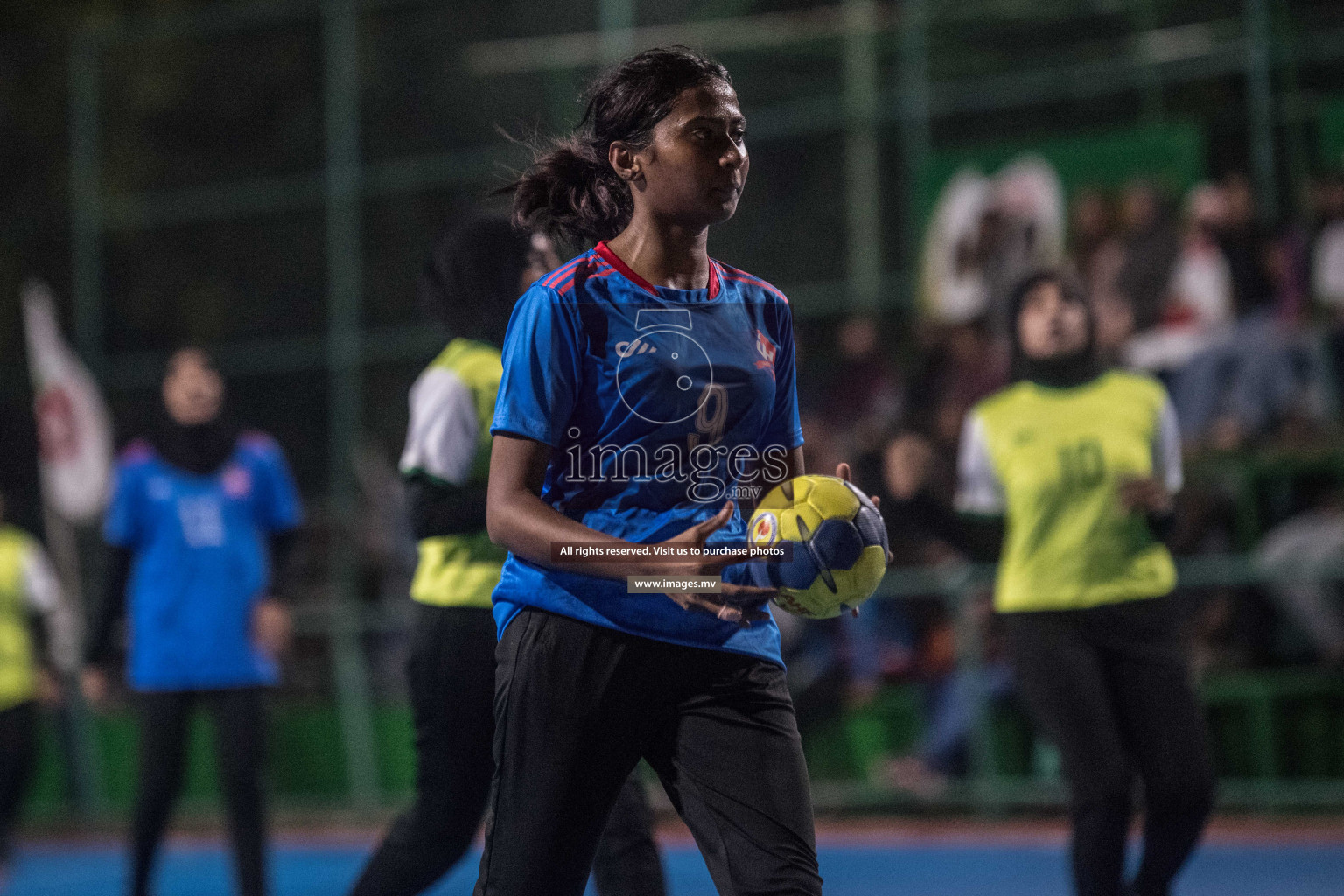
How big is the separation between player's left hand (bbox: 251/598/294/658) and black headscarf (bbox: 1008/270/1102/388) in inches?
120

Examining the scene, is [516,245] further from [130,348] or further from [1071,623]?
[130,348]

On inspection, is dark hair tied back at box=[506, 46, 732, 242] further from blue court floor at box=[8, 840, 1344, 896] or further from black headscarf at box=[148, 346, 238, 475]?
blue court floor at box=[8, 840, 1344, 896]

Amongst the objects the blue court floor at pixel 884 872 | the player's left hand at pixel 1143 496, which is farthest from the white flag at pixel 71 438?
the player's left hand at pixel 1143 496

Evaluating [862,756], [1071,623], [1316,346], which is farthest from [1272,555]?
[1071,623]

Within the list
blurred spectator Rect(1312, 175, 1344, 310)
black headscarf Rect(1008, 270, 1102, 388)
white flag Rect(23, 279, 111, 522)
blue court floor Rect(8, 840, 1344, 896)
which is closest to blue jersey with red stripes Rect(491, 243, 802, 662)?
black headscarf Rect(1008, 270, 1102, 388)

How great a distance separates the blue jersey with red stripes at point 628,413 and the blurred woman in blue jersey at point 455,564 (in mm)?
1284

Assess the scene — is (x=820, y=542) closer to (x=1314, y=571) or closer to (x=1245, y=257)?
(x=1314, y=571)

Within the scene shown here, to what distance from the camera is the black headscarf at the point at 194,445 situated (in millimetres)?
6918

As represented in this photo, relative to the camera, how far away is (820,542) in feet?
9.55

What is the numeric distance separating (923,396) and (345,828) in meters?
4.72

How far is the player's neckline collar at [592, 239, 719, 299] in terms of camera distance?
305 cm

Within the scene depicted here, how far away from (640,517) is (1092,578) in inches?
102

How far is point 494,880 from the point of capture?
3.01 metres

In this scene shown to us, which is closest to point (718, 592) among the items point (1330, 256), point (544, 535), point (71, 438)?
point (544, 535)
